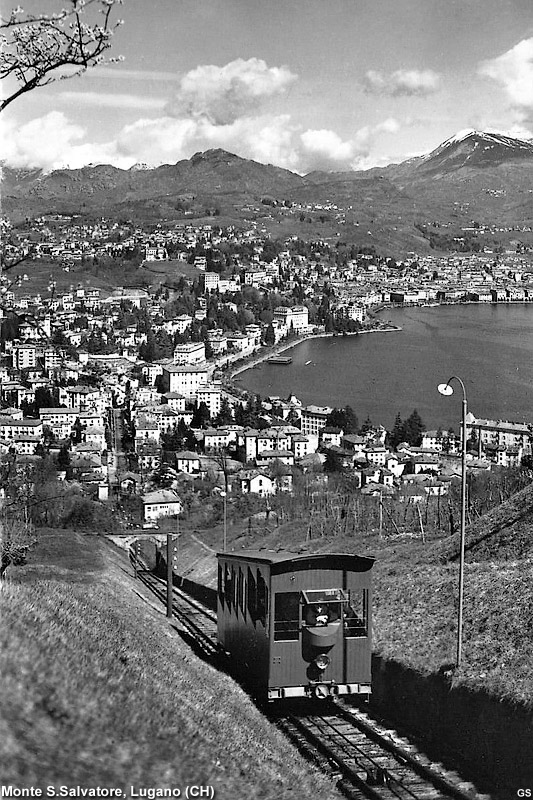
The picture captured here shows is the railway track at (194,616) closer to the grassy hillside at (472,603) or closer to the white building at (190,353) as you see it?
the grassy hillside at (472,603)

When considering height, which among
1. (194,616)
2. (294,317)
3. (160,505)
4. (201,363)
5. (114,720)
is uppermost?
(294,317)

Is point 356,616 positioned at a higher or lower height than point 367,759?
higher

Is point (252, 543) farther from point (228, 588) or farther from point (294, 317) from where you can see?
point (294, 317)

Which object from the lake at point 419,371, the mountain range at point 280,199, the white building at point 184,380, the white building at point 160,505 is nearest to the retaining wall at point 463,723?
the white building at point 160,505

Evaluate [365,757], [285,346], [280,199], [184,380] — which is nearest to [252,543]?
[365,757]

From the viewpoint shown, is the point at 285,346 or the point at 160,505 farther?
the point at 285,346

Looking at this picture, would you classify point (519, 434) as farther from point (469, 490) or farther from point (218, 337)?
point (218, 337)

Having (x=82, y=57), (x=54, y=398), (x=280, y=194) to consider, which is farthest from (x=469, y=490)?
(x=280, y=194)

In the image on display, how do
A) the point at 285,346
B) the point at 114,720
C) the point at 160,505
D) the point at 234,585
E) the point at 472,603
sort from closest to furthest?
the point at 114,720, the point at 234,585, the point at 472,603, the point at 160,505, the point at 285,346

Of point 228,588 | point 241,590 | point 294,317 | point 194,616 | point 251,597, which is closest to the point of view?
point 251,597
